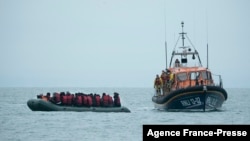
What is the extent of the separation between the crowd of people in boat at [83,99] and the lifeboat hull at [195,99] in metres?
3.43

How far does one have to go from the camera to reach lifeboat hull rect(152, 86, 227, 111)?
45.4 metres

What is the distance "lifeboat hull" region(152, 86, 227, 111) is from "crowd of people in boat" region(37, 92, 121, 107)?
3433mm

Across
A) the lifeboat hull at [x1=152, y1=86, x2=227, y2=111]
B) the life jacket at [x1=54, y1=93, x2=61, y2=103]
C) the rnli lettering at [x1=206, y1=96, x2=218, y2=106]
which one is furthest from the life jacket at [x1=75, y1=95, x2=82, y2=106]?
the rnli lettering at [x1=206, y1=96, x2=218, y2=106]

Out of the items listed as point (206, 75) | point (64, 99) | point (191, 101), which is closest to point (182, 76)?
point (206, 75)

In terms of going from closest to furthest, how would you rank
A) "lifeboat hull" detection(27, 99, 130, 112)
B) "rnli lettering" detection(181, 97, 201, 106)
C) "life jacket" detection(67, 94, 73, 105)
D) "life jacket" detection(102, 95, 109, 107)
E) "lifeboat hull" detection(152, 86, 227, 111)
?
"lifeboat hull" detection(152, 86, 227, 111), "rnli lettering" detection(181, 97, 201, 106), "life jacket" detection(67, 94, 73, 105), "lifeboat hull" detection(27, 99, 130, 112), "life jacket" detection(102, 95, 109, 107)

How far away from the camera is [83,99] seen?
48438 mm

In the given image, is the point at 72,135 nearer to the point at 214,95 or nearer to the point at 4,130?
the point at 4,130

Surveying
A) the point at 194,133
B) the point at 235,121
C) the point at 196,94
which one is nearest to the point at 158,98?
the point at 196,94

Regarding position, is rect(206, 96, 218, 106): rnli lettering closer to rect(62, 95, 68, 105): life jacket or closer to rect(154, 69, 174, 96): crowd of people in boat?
rect(154, 69, 174, 96): crowd of people in boat

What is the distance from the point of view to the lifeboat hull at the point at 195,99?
4538 cm

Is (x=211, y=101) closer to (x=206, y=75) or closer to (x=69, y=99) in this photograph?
(x=206, y=75)

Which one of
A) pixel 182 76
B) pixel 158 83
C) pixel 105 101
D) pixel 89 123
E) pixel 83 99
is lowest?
pixel 89 123

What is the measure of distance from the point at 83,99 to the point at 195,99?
24.4ft

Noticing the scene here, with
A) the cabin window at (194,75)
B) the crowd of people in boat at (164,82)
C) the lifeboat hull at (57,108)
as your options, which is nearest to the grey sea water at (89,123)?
the lifeboat hull at (57,108)
